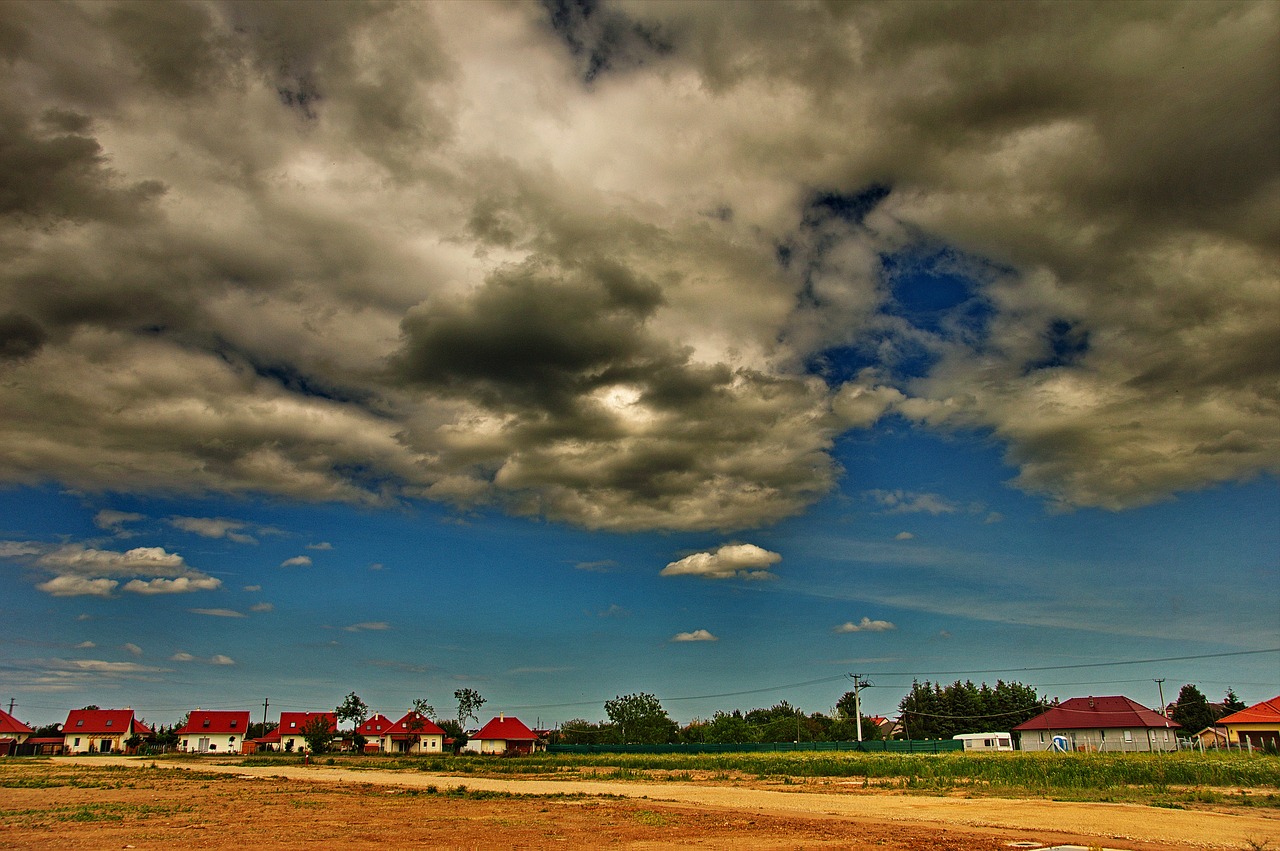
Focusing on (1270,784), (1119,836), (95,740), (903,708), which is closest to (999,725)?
(903,708)

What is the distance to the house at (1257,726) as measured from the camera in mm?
74919

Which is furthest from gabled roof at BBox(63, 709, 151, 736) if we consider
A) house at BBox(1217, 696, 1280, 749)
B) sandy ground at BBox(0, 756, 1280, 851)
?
house at BBox(1217, 696, 1280, 749)

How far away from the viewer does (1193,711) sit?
11669 cm

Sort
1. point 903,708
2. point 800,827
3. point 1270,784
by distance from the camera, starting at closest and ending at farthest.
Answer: point 800,827
point 1270,784
point 903,708

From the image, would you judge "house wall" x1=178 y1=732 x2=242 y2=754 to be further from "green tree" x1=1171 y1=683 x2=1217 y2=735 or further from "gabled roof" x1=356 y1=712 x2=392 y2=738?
"green tree" x1=1171 y1=683 x2=1217 y2=735

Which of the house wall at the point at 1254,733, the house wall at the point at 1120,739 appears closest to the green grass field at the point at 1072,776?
the house wall at the point at 1254,733

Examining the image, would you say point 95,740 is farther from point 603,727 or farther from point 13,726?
point 603,727

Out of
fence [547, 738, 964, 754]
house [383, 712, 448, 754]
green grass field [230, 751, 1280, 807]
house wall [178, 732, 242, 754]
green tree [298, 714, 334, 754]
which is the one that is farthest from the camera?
house wall [178, 732, 242, 754]

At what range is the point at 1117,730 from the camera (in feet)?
277

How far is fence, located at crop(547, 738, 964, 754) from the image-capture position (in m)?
80.7

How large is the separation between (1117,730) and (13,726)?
529ft

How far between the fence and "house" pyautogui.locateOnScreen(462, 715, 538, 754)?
449 centimetres

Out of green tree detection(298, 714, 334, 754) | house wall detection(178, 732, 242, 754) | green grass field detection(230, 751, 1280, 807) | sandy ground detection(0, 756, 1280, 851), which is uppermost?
sandy ground detection(0, 756, 1280, 851)

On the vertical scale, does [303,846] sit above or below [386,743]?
above
